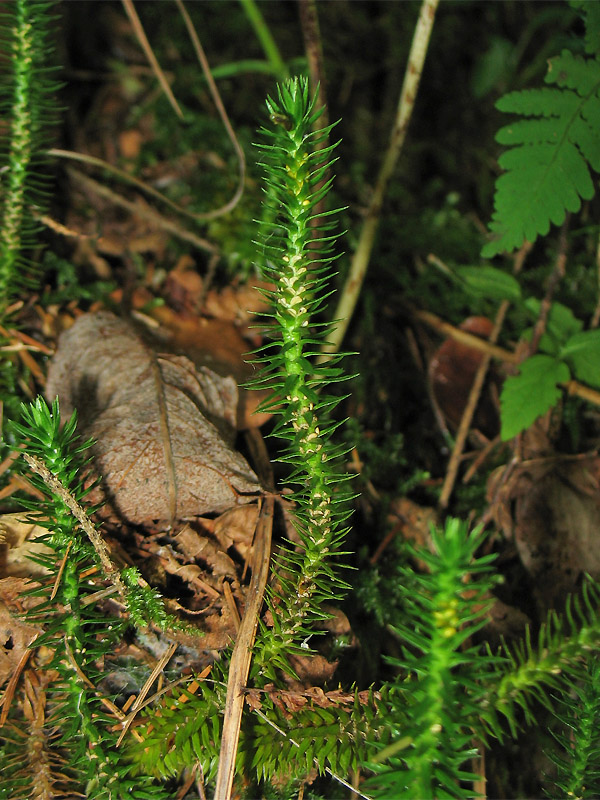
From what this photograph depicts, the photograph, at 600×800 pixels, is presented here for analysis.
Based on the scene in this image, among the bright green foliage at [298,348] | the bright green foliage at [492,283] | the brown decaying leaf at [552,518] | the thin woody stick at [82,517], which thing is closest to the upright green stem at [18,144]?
the thin woody stick at [82,517]

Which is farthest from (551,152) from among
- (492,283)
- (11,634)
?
(11,634)

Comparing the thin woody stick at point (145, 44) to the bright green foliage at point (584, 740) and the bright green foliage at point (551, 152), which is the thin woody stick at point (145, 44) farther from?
the bright green foliage at point (584, 740)

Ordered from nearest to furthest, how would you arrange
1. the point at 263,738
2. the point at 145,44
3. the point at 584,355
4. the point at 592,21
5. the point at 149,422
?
the point at 263,738
the point at 149,422
the point at 592,21
the point at 584,355
the point at 145,44

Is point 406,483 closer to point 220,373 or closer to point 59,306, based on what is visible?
point 220,373

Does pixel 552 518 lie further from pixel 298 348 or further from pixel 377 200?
pixel 377 200

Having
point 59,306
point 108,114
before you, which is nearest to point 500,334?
point 59,306

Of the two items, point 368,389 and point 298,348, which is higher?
point 298,348
